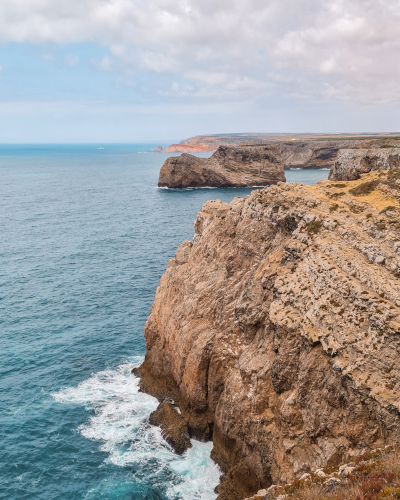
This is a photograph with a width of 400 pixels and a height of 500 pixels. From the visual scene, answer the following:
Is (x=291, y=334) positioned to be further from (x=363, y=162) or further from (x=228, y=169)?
(x=228, y=169)

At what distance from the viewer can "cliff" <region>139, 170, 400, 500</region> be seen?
21203 millimetres

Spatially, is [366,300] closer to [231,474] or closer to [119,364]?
[231,474]

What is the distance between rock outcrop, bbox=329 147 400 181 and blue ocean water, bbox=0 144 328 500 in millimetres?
30858

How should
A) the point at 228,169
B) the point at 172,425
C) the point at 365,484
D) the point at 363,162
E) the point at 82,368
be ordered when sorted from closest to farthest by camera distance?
the point at 365,484 < the point at 172,425 < the point at 82,368 < the point at 363,162 < the point at 228,169

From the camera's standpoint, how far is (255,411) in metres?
27.2

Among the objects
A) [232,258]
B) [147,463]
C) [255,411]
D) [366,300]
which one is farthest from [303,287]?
[147,463]

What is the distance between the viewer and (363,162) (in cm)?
4950

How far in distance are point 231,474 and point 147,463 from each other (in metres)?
6.99

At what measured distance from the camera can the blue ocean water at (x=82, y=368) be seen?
98.2 feet

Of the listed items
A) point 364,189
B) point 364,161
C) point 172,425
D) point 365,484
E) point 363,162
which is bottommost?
point 172,425

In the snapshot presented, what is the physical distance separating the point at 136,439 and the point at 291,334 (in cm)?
1735

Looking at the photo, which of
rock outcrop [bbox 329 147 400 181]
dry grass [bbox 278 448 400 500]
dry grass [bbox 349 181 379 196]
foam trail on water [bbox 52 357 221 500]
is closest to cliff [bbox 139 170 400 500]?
dry grass [bbox 349 181 379 196]

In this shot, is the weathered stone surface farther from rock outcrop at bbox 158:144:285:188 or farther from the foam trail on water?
rock outcrop at bbox 158:144:285:188

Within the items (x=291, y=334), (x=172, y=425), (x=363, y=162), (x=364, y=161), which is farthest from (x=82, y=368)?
(x=364, y=161)
